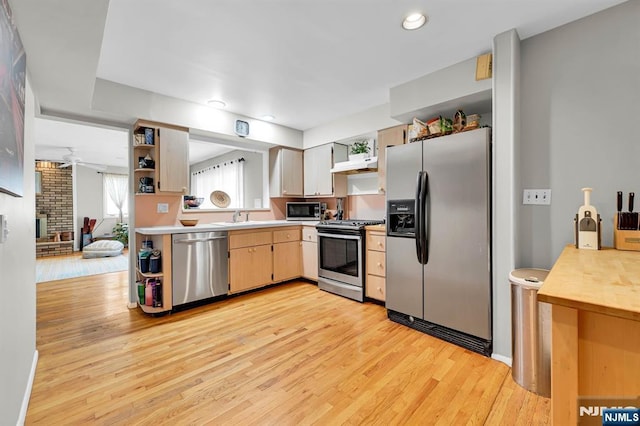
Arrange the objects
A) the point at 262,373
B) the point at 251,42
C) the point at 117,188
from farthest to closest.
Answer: the point at 117,188
the point at 251,42
the point at 262,373

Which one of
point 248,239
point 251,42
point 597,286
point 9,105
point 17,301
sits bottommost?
point 17,301

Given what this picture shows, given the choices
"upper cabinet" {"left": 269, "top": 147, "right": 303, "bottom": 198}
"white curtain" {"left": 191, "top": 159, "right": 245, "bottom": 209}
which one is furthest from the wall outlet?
"white curtain" {"left": 191, "top": 159, "right": 245, "bottom": 209}

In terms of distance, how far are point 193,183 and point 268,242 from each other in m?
5.02

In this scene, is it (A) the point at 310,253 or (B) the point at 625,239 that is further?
(A) the point at 310,253

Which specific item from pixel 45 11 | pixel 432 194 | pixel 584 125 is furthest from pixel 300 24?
pixel 584 125

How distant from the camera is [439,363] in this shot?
6.60 ft

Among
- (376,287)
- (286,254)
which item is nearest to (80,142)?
(286,254)

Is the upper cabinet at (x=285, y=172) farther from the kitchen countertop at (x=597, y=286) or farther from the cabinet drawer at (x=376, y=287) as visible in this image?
the kitchen countertop at (x=597, y=286)

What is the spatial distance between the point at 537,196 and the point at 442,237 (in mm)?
737

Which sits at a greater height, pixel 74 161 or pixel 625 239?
pixel 74 161

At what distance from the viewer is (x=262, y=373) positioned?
6.25 feet

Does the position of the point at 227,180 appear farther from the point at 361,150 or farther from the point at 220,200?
the point at 361,150

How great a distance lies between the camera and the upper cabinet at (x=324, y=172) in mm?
4125

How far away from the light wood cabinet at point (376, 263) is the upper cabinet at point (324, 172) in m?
1.12
